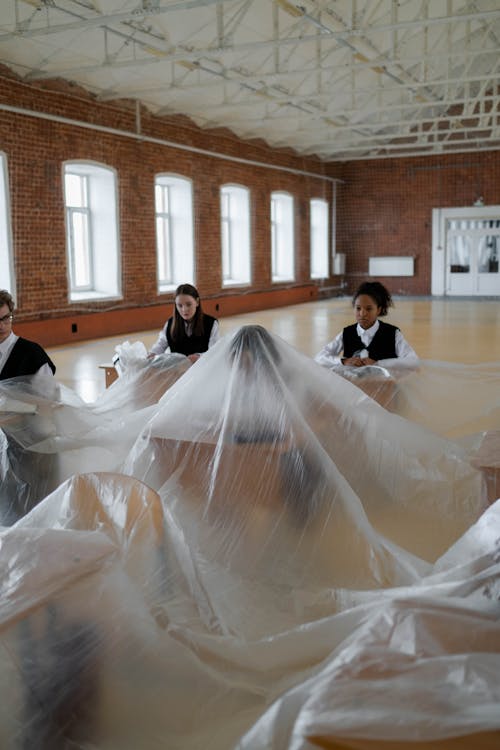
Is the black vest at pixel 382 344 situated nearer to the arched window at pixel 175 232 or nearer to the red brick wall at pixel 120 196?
the red brick wall at pixel 120 196

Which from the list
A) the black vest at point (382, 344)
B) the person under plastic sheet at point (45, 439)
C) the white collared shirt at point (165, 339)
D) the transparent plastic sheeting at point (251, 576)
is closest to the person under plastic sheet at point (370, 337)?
the black vest at point (382, 344)

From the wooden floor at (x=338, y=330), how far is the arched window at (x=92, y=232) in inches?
34.5

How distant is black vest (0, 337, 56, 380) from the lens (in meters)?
3.25

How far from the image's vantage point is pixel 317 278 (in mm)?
17297

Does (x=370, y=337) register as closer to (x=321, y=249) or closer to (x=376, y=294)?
(x=376, y=294)

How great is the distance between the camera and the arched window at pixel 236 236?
46.6 ft

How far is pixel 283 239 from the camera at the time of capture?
16250 millimetres

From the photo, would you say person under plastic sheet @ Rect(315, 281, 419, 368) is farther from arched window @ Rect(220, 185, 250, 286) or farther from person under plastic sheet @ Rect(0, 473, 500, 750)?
arched window @ Rect(220, 185, 250, 286)

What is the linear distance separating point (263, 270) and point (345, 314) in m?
2.38

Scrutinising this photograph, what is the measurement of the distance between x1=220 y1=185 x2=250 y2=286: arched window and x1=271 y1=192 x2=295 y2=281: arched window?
154cm

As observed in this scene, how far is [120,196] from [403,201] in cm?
866

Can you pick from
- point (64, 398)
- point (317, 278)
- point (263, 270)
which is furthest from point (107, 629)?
point (317, 278)

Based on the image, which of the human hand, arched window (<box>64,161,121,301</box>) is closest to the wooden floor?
arched window (<box>64,161,121,301</box>)

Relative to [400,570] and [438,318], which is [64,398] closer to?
[400,570]
